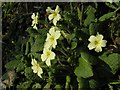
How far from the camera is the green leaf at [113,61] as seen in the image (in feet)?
9.58

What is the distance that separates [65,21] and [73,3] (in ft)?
1.83

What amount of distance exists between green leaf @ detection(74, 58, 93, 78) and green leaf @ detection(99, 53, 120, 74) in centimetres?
17

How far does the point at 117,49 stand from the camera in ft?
10.4

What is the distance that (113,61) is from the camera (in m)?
2.94

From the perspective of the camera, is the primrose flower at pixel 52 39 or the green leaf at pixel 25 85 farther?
the green leaf at pixel 25 85

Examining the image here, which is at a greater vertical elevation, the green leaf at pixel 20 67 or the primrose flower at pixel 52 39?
the primrose flower at pixel 52 39

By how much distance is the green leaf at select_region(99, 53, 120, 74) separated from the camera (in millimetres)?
2920

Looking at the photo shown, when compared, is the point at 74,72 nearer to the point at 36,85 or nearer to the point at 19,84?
the point at 36,85

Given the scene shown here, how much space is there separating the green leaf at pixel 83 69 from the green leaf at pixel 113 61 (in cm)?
17

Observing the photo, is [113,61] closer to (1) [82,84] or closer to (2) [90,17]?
(1) [82,84]

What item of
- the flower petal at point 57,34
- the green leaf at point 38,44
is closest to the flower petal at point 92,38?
the flower petal at point 57,34

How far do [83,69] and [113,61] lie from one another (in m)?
0.26

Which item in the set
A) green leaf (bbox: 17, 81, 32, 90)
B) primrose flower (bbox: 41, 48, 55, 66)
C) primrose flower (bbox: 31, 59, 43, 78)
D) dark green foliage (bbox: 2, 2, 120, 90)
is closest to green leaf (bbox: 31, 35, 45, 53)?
dark green foliage (bbox: 2, 2, 120, 90)

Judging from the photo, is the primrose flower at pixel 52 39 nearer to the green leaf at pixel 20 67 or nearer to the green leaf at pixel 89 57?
the green leaf at pixel 89 57
